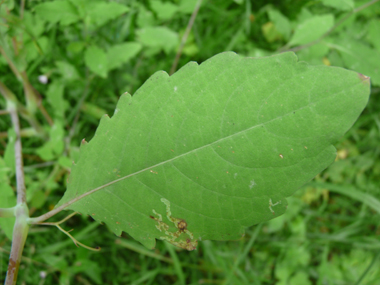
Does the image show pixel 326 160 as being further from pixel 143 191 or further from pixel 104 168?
pixel 104 168

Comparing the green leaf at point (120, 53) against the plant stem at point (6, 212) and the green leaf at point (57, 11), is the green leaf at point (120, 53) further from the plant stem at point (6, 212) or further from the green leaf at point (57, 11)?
the plant stem at point (6, 212)

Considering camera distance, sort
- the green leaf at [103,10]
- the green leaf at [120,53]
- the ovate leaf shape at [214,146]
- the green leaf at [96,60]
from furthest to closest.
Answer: the green leaf at [120,53] → the green leaf at [96,60] → the green leaf at [103,10] → the ovate leaf shape at [214,146]

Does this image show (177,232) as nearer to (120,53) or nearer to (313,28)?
(120,53)

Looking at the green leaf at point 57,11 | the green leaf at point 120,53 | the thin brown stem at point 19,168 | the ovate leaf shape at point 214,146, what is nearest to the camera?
the ovate leaf shape at point 214,146

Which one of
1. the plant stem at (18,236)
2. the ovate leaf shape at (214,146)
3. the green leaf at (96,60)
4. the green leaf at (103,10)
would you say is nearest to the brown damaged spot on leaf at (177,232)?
the ovate leaf shape at (214,146)

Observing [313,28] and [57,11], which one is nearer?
[57,11]

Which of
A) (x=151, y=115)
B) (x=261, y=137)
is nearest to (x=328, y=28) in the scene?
(x=261, y=137)

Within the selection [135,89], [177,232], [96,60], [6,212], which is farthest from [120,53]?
[177,232]
